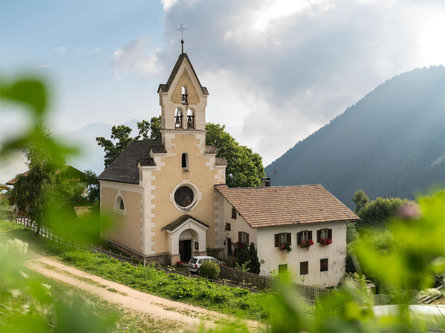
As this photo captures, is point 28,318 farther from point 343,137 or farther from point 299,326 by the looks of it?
point 343,137

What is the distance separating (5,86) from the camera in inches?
34.1

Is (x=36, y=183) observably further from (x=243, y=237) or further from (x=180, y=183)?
(x=180, y=183)

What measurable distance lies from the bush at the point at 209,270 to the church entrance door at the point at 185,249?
4326 mm

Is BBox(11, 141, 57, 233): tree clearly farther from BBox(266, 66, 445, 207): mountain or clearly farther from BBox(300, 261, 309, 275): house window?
BBox(266, 66, 445, 207): mountain

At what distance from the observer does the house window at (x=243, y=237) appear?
25962mm

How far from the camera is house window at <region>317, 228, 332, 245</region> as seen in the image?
2686cm

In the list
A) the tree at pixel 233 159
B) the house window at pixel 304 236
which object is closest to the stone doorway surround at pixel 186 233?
the house window at pixel 304 236

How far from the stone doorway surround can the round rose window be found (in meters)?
0.86

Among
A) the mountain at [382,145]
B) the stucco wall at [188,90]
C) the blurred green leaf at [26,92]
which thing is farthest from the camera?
the mountain at [382,145]

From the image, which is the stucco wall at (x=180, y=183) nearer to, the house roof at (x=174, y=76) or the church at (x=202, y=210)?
the church at (x=202, y=210)

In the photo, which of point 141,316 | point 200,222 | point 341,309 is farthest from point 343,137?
point 341,309

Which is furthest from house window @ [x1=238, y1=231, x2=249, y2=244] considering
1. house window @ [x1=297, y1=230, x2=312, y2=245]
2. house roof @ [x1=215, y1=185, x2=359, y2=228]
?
house window @ [x1=297, y1=230, x2=312, y2=245]

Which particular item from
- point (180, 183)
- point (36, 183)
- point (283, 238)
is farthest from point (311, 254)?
point (36, 183)

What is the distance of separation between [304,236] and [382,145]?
13074 cm
